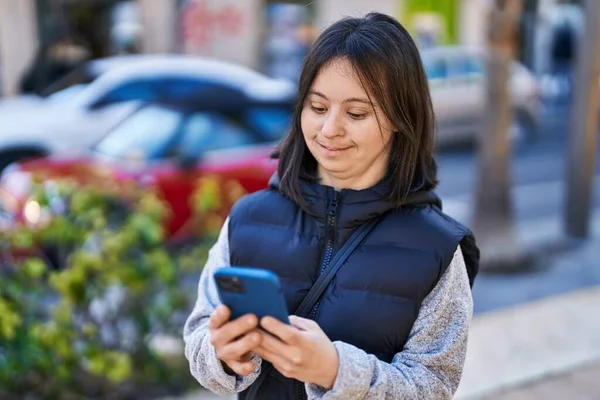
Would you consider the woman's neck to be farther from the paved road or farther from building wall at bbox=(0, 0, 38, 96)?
building wall at bbox=(0, 0, 38, 96)

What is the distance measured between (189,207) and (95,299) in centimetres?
248

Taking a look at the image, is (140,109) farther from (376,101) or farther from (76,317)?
(376,101)

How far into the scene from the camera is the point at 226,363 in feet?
4.98

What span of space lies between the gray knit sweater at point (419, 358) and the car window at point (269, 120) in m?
4.80

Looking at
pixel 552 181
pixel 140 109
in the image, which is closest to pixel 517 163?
pixel 552 181

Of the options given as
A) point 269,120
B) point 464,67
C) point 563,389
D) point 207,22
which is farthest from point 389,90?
point 207,22

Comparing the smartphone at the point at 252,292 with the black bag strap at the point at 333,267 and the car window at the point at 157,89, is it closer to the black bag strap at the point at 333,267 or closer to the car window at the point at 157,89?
the black bag strap at the point at 333,267

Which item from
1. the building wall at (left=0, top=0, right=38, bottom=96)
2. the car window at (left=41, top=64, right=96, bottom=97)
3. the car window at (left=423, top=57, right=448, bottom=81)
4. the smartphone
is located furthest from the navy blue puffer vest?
the building wall at (left=0, top=0, right=38, bottom=96)

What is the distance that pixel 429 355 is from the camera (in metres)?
1.54

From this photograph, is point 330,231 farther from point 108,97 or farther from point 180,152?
point 108,97

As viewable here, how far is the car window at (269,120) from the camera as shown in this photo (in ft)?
21.0

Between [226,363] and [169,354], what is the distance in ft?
7.61

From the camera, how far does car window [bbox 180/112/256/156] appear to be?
6.02 metres

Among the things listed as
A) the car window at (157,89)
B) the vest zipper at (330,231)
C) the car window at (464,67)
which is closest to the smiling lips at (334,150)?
the vest zipper at (330,231)
